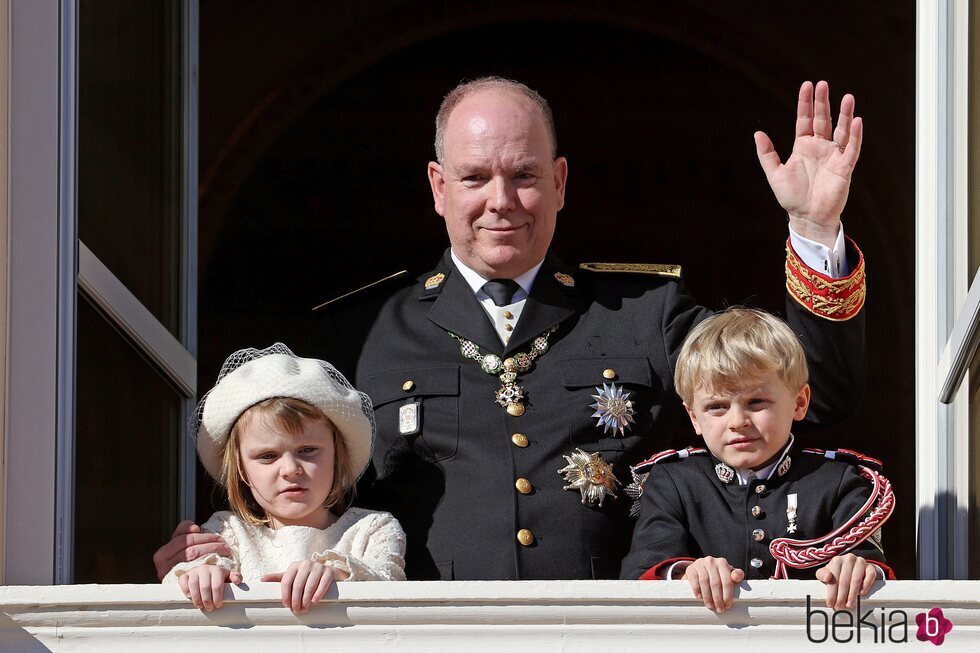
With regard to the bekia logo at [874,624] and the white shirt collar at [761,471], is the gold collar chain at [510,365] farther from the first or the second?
the bekia logo at [874,624]

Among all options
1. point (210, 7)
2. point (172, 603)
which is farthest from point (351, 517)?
point (210, 7)

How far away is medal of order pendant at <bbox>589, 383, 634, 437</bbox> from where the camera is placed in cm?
386

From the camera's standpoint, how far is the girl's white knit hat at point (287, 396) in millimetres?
3617

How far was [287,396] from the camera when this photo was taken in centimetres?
361

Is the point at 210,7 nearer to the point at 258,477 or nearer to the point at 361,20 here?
the point at 361,20

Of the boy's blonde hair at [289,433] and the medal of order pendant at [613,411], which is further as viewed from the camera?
the medal of order pendant at [613,411]

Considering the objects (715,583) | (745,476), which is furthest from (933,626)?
(745,476)

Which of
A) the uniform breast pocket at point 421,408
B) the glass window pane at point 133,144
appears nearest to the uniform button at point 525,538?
the uniform breast pocket at point 421,408

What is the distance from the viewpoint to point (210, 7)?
747 centimetres

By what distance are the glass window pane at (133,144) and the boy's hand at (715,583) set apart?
4.38 feet

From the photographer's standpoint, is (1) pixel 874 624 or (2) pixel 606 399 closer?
(1) pixel 874 624

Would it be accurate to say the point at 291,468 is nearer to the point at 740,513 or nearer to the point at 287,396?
the point at 287,396

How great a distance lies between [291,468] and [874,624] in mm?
1057

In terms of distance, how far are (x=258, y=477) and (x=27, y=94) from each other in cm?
80
